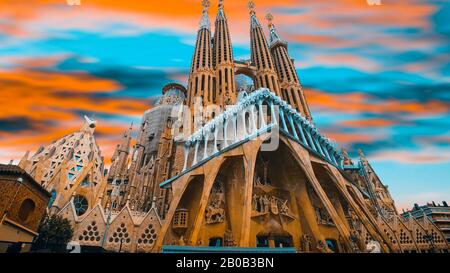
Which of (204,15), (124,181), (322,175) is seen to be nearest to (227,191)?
(322,175)

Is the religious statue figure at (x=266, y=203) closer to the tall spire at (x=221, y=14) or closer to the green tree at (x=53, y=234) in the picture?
the green tree at (x=53, y=234)

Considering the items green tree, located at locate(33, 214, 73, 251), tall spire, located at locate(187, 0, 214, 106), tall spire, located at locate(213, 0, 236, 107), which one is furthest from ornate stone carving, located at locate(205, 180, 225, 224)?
tall spire, located at locate(187, 0, 214, 106)

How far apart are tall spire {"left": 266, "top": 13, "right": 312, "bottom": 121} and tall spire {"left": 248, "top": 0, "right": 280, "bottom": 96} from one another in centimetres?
203

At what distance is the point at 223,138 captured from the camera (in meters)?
21.6

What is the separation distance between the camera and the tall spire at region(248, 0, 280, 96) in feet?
119

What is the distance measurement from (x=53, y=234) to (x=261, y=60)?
121ft

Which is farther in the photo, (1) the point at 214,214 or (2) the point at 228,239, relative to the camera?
(1) the point at 214,214

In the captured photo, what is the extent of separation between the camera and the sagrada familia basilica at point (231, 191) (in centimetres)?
1714

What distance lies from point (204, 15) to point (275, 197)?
38734 mm

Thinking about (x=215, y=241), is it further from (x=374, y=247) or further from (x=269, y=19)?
(x=269, y=19)

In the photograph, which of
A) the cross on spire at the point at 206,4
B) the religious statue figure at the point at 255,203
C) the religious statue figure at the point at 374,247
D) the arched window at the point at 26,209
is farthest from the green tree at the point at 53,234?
the cross on spire at the point at 206,4

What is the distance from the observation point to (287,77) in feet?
127

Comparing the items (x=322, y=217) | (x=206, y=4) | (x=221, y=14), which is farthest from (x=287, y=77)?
(x=322, y=217)
